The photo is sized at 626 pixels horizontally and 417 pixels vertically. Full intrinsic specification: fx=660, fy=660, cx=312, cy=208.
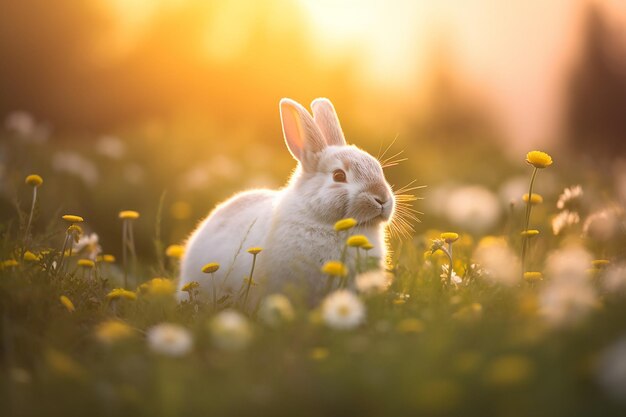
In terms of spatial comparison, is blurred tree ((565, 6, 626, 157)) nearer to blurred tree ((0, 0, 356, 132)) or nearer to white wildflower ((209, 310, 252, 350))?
blurred tree ((0, 0, 356, 132))

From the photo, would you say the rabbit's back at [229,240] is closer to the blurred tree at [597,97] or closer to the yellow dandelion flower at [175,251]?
the yellow dandelion flower at [175,251]

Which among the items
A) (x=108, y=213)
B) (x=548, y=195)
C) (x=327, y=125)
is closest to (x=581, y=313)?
(x=327, y=125)

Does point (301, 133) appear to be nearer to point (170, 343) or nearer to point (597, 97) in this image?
point (170, 343)

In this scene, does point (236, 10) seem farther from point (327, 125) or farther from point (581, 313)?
point (581, 313)

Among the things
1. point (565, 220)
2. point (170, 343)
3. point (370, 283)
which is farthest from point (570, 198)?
point (170, 343)

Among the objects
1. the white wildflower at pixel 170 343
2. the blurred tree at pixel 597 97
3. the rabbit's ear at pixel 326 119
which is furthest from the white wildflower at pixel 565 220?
the blurred tree at pixel 597 97
